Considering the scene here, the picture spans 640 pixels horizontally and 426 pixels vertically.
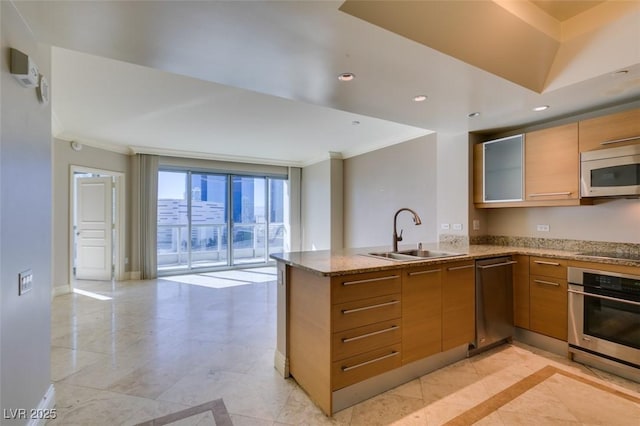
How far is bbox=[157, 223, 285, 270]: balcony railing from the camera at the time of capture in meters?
6.66

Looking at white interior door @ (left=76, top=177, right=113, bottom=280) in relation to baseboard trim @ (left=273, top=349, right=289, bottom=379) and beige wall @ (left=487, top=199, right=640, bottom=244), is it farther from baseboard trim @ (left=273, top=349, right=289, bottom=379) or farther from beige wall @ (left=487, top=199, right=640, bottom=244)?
beige wall @ (left=487, top=199, right=640, bottom=244)

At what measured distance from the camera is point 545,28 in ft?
6.80

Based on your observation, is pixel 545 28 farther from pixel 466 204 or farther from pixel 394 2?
pixel 466 204

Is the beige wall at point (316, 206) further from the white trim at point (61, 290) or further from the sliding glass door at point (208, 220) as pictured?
the white trim at point (61, 290)

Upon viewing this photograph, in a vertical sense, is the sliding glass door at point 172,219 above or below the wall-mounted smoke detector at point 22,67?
below

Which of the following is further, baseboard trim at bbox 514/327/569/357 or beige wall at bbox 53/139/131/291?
beige wall at bbox 53/139/131/291

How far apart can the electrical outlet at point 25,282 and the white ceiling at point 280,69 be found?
4.22 ft

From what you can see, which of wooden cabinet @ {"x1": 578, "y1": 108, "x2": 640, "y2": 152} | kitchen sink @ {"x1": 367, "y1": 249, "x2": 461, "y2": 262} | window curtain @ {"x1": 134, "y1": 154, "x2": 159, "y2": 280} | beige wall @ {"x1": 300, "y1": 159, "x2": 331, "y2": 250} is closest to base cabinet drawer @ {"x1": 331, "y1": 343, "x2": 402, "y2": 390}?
kitchen sink @ {"x1": 367, "y1": 249, "x2": 461, "y2": 262}

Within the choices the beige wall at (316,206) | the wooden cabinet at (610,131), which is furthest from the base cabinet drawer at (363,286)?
the beige wall at (316,206)

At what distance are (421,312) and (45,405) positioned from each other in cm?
250

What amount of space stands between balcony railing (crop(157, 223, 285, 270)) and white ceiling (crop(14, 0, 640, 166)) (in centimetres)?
307

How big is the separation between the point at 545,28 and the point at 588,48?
341mm

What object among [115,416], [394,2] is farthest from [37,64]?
[115,416]

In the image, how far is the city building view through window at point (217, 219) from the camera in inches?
259
